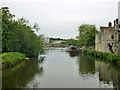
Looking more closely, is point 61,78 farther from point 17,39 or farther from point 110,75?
point 17,39

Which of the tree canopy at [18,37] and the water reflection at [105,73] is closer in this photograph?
the water reflection at [105,73]

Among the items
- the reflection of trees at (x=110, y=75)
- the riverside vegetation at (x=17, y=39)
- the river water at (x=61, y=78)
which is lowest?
the reflection of trees at (x=110, y=75)

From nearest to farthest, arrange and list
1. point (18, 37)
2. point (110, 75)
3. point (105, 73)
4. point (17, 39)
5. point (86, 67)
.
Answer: point (110, 75), point (105, 73), point (86, 67), point (17, 39), point (18, 37)

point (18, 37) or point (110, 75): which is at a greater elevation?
point (18, 37)

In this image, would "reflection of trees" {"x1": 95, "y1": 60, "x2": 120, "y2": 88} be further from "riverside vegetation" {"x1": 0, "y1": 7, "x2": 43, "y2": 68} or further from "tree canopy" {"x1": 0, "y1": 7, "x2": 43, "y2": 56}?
"tree canopy" {"x1": 0, "y1": 7, "x2": 43, "y2": 56}

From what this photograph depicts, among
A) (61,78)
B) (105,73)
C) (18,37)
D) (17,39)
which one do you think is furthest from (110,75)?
(18,37)

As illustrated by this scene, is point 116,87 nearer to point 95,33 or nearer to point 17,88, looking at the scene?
point 17,88

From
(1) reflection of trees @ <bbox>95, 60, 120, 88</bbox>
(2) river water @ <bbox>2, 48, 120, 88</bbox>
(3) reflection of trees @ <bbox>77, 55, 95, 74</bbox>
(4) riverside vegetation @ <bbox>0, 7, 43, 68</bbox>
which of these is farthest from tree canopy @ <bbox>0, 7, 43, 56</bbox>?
(1) reflection of trees @ <bbox>95, 60, 120, 88</bbox>

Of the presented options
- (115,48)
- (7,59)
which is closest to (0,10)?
(7,59)

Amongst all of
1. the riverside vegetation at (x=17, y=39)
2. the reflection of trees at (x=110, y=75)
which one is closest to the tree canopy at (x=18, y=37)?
the riverside vegetation at (x=17, y=39)

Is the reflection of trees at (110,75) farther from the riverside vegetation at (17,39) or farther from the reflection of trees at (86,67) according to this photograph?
the riverside vegetation at (17,39)

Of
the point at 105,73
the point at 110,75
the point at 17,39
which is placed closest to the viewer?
the point at 110,75

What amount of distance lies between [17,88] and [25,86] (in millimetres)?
825

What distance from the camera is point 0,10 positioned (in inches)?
1009
